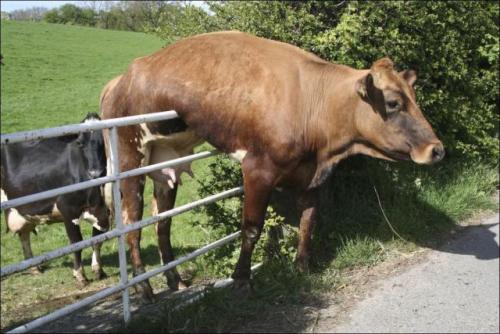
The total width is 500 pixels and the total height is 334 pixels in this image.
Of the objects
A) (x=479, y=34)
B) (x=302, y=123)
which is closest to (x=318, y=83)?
(x=302, y=123)

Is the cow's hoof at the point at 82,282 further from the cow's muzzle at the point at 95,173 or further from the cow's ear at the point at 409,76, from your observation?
the cow's ear at the point at 409,76

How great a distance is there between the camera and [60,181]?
7109 millimetres

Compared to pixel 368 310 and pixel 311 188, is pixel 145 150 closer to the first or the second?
pixel 311 188

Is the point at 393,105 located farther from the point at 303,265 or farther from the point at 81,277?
the point at 81,277

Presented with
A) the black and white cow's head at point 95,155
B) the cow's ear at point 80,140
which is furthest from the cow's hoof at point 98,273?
the cow's ear at point 80,140

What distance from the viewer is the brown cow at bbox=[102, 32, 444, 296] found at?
429cm

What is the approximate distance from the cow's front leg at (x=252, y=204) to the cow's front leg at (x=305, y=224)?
0.52 metres

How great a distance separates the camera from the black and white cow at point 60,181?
6707 mm

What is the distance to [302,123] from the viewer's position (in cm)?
438

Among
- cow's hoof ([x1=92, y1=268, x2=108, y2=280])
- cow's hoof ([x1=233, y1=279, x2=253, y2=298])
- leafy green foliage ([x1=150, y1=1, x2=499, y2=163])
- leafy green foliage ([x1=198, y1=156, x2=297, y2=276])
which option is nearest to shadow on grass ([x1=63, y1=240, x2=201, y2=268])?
cow's hoof ([x1=92, y1=268, x2=108, y2=280])

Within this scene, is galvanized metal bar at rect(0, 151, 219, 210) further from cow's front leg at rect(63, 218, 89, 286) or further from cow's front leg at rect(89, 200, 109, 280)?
cow's front leg at rect(63, 218, 89, 286)

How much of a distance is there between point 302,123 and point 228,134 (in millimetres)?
590

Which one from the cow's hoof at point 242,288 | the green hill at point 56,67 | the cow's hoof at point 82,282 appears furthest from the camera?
the green hill at point 56,67

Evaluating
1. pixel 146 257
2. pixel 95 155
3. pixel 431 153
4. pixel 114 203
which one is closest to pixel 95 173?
pixel 95 155
